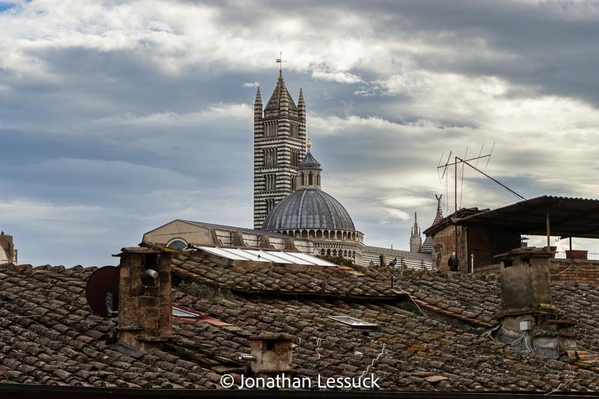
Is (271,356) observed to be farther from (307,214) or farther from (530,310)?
(307,214)

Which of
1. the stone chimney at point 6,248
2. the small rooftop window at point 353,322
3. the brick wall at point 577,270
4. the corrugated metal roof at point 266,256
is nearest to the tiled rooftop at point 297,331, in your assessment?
the small rooftop window at point 353,322

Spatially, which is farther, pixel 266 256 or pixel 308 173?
pixel 308 173

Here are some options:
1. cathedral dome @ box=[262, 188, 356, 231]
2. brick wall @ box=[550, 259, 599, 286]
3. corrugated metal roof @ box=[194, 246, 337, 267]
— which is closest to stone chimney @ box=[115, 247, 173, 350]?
corrugated metal roof @ box=[194, 246, 337, 267]

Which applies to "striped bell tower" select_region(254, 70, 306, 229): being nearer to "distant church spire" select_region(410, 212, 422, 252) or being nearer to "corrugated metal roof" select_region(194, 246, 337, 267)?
"distant church spire" select_region(410, 212, 422, 252)

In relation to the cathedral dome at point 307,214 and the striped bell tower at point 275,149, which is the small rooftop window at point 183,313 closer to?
the cathedral dome at point 307,214

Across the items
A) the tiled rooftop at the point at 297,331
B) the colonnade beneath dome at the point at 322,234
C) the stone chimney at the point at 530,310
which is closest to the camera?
the tiled rooftop at the point at 297,331

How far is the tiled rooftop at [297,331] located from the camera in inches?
493

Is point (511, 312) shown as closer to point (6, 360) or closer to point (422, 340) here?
point (422, 340)

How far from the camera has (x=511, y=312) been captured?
1739cm

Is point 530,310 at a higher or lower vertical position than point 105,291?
higher

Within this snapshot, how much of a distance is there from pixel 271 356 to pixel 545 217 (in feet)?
44.1

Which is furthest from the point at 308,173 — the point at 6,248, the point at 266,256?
the point at 266,256

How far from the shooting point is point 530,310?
17219 millimetres

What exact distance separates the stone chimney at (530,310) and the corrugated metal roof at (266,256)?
3321mm
